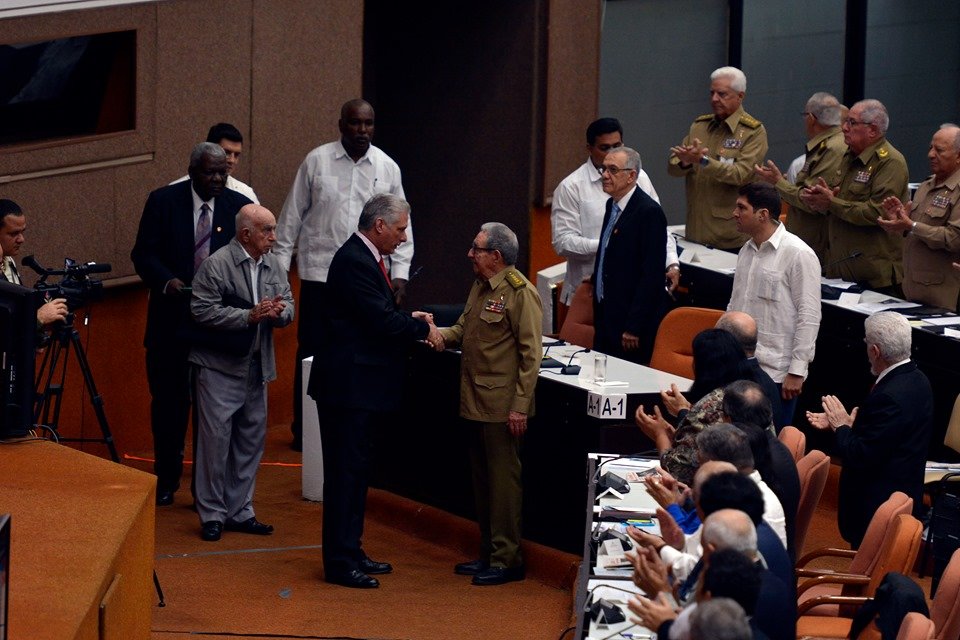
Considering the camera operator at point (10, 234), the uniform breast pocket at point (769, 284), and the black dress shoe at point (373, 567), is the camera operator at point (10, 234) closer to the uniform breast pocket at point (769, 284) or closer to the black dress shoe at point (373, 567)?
the black dress shoe at point (373, 567)

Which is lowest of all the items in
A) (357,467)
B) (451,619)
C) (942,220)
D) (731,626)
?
(451,619)

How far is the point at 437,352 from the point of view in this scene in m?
8.12

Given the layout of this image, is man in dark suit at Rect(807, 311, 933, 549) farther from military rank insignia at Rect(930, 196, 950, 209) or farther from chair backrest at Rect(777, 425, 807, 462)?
military rank insignia at Rect(930, 196, 950, 209)

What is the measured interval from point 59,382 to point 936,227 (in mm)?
4974

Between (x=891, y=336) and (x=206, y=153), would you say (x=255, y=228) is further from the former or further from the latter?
(x=891, y=336)

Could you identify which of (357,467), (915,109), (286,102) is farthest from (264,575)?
(915,109)

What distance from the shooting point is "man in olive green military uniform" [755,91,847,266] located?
9.50 m

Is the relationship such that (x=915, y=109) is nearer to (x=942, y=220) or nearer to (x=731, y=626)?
(x=942, y=220)

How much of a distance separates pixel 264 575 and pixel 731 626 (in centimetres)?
432

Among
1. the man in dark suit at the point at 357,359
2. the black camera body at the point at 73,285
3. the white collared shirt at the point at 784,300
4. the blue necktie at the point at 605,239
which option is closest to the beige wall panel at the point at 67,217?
the black camera body at the point at 73,285

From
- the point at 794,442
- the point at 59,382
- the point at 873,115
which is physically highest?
the point at 873,115

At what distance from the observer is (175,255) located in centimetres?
848

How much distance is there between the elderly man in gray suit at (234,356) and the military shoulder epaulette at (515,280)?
1233 mm

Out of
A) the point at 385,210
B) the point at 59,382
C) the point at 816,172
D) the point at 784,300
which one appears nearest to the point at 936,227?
the point at 816,172
